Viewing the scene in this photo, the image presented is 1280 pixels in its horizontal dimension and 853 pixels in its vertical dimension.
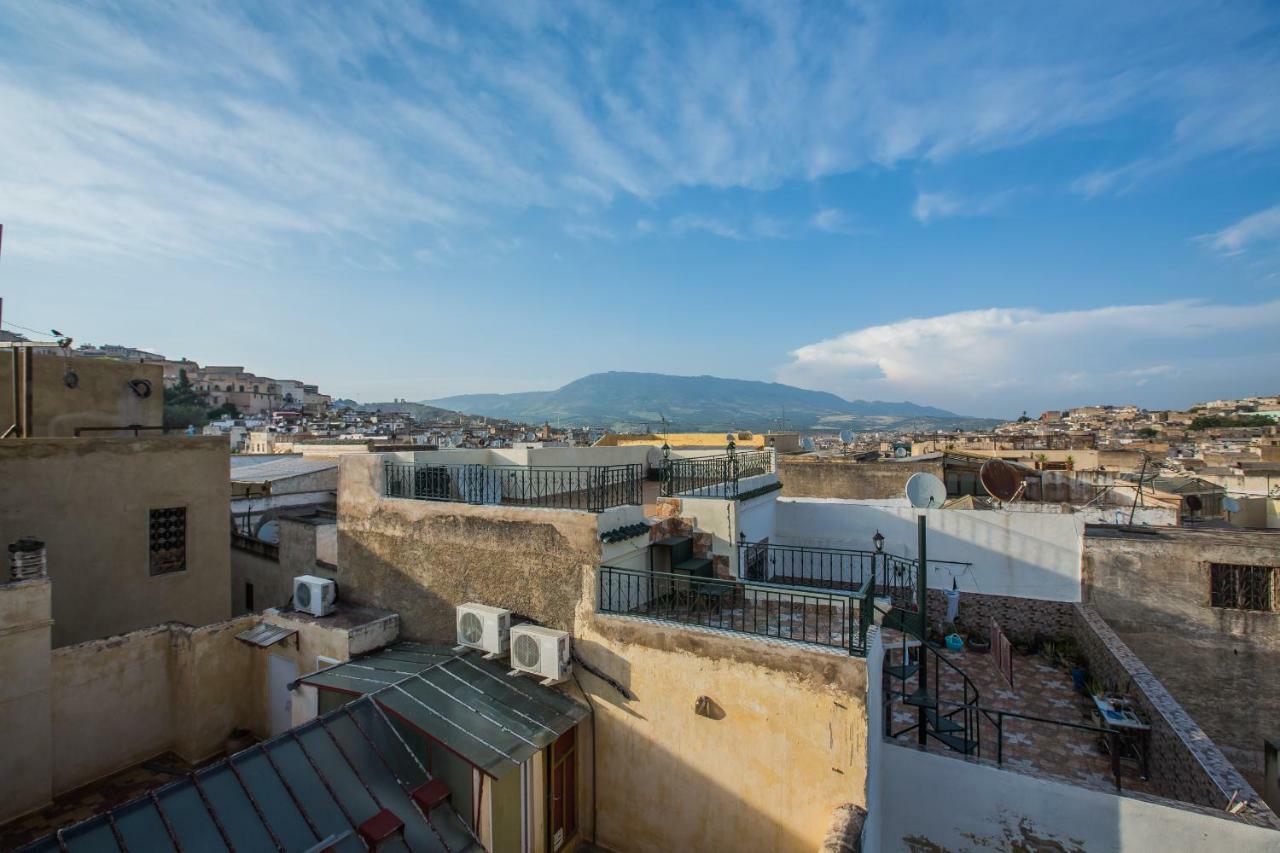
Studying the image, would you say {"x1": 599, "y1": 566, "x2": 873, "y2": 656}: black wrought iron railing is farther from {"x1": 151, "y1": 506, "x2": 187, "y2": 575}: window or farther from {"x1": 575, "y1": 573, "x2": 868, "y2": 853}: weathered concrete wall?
{"x1": 151, "y1": 506, "x2": 187, "y2": 575}: window

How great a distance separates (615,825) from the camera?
7.22 m

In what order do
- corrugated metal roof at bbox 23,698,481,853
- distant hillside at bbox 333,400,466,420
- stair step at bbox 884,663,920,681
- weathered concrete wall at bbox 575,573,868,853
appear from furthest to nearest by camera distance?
distant hillside at bbox 333,400,466,420, stair step at bbox 884,663,920,681, weathered concrete wall at bbox 575,573,868,853, corrugated metal roof at bbox 23,698,481,853

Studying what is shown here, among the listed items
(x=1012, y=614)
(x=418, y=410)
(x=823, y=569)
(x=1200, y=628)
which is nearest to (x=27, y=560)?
(x=823, y=569)

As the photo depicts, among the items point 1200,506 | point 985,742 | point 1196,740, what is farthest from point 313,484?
point 1200,506

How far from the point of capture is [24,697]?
292 inches

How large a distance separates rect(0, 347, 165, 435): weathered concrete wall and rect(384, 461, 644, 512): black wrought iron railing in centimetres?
822

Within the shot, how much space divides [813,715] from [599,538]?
3.03 metres

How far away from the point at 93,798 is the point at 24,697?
173 centimetres

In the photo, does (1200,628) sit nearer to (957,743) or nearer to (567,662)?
(957,743)

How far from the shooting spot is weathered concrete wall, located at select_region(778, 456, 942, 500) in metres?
20.7

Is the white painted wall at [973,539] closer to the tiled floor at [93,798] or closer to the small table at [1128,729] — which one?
the small table at [1128,729]

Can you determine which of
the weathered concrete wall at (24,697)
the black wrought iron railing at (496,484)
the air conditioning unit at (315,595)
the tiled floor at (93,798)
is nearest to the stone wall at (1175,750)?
the black wrought iron railing at (496,484)

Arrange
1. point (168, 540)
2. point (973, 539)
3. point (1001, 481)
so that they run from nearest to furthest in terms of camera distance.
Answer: point (168, 540) < point (973, 539) < point (1001, 481)

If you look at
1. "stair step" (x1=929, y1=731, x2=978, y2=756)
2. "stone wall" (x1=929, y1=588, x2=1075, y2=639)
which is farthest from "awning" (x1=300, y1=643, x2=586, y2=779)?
"stone wall" (x1=929, y1=588, x2=1075, y2=639)
